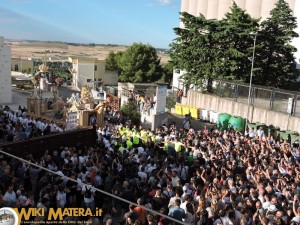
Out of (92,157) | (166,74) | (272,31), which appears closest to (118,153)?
(92,157)

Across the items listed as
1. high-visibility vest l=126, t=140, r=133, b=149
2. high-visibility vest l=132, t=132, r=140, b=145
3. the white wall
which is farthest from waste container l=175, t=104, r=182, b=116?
the white wall

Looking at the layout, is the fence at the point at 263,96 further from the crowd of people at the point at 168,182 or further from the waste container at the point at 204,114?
the crowd of people at the point at 168,182

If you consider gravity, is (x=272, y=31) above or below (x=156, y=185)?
above

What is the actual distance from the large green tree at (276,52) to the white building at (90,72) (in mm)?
34510

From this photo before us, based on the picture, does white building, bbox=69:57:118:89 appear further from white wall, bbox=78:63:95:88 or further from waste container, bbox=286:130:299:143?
waste container, bbox=286:130:299:143

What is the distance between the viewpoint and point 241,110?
25.1 metres

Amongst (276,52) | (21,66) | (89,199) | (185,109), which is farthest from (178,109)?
(21,66)

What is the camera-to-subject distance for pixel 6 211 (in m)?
7.61

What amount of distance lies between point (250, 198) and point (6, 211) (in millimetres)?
5381

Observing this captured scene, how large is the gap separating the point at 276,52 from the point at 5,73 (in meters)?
24.4

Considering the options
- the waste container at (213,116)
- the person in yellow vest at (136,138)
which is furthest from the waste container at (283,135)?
the person in yellow vest at (136,138)

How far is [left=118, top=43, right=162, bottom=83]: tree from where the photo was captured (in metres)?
60.3

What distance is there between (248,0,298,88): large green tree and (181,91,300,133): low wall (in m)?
5.05

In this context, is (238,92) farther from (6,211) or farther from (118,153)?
(6,211)
